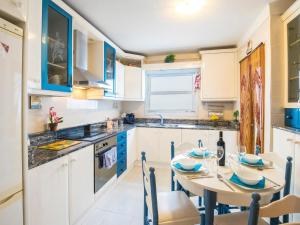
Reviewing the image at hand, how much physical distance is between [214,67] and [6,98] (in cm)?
324

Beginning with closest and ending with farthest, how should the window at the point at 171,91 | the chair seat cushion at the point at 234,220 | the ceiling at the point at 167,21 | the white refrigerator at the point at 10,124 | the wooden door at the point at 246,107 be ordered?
1. the white refrigerator at the point at 10,124
2. the chair seat cushion at the point at 234,220
3. the ceiling at the point at 167,21
4. the wooden door at the point at 246,107
5. the window at the point at 171,91

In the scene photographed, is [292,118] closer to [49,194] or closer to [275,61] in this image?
[275,61]

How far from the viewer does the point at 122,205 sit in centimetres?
224

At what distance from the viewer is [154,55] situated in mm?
4035

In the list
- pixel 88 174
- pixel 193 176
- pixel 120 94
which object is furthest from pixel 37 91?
pixel 120 94

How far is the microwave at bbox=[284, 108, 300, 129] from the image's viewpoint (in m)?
A: 1.78

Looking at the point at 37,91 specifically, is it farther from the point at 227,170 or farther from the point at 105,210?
the point at 227,170

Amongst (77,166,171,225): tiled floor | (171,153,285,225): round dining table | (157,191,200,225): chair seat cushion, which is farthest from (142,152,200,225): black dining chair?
(77,166,171,225): tiled floor

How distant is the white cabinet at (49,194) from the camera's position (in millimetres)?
1287

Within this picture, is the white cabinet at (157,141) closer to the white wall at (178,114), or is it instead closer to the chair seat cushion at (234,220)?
the white wall at (178,114)

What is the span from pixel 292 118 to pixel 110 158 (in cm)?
216

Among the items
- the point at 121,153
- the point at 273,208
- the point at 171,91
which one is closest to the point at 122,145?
the point at 121,153

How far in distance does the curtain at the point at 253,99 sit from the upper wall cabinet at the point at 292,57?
26 centimetres

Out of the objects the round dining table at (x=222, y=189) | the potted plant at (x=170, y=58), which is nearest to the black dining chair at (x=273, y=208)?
the round dining table at (x=222, y=189)
